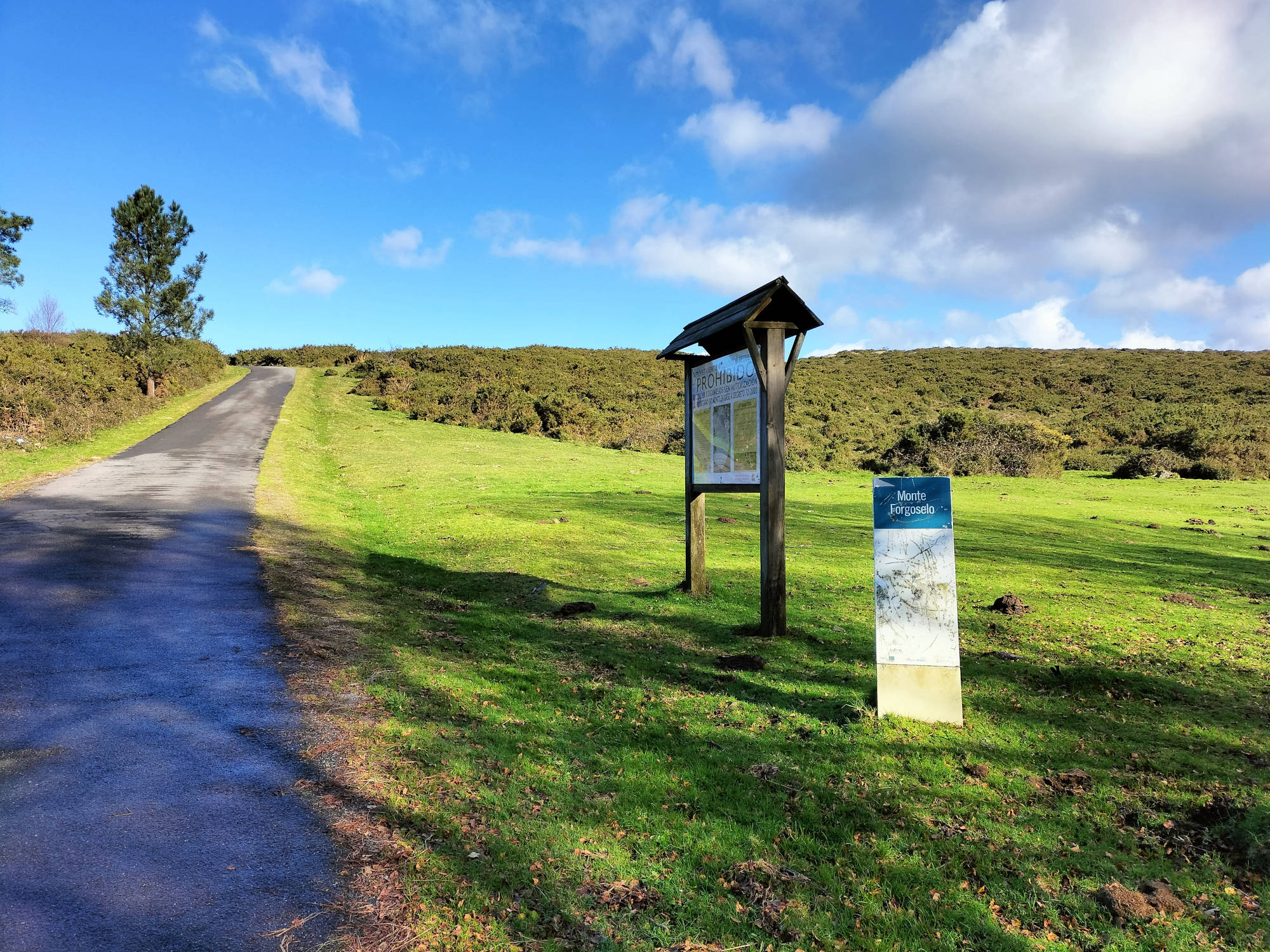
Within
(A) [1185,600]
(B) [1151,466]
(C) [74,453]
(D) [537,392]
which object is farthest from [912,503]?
(D) [537,392]

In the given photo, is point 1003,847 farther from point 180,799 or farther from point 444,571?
point 444,571

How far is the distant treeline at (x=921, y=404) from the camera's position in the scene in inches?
1292

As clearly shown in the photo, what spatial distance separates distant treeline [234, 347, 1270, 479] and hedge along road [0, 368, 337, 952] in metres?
27.5

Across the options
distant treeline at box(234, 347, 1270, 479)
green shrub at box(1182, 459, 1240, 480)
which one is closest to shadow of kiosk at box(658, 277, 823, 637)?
distant treeline at box(234, 347, 1270, 479)

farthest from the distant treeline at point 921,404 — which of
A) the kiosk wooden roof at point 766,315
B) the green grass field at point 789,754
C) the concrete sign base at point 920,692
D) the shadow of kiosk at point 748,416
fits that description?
the concrete sign base at point 920,692

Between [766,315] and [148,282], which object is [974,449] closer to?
[766,315]

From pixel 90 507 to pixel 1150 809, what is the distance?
17.8 m

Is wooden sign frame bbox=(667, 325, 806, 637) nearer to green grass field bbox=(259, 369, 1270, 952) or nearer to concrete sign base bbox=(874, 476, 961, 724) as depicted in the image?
green grass field bbox=(259, 369, 1270, 952)

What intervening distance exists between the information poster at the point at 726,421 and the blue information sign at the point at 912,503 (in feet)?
8.97

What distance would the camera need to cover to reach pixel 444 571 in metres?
11.2

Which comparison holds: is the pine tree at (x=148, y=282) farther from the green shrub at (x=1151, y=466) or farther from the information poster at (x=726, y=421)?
the green shrub at (x=1151, y=466)

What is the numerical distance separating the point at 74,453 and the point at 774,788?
1011 inches

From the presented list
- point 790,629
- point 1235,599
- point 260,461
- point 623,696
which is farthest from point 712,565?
point 260,461

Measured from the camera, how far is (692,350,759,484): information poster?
345 inches
